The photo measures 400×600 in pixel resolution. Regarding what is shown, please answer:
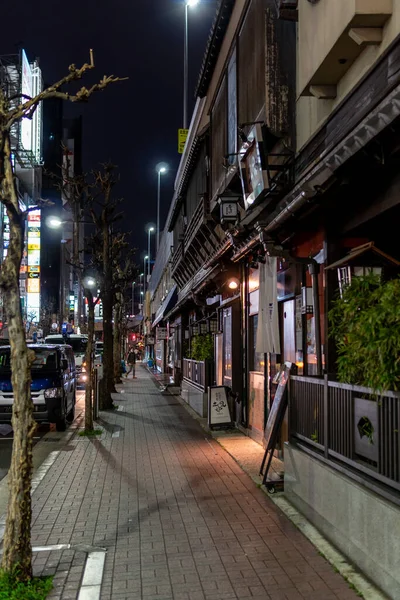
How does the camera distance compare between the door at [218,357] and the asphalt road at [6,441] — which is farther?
the door at [218,357]

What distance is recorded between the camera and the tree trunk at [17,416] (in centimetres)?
459

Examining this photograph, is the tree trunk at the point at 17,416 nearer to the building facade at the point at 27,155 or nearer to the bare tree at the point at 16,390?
the bare tree at the point at 16,390

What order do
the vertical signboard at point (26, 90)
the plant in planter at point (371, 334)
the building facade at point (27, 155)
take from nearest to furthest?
the plant in planter at point (371, 334), the building facade at point (27, 155), the vertical signboard at point (26, 90)

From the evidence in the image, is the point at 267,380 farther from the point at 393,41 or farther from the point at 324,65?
the point at 393,41

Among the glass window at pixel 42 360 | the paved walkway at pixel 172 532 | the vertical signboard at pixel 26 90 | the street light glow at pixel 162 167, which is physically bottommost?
the paved walkway at pixel 172 532

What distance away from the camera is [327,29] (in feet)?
23.4

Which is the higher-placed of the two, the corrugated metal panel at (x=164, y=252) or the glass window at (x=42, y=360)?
the corrugated metal panel at (x=164, y=252)

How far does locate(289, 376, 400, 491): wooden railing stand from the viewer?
15.2 feet

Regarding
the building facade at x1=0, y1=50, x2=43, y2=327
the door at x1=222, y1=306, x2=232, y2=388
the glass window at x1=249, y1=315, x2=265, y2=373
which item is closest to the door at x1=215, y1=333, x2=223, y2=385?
the door at x1=222, y1=306, x2=232, y2=388

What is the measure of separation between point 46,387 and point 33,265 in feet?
138

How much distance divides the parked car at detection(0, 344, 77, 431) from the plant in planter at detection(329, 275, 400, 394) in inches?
377

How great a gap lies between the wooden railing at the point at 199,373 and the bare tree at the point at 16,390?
40.2 feet

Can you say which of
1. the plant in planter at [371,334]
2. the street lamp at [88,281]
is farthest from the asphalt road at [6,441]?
the plant in planter at [371,334]

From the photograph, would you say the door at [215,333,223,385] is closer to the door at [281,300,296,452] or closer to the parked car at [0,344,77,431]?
the parked car at [0,344,77,431]
